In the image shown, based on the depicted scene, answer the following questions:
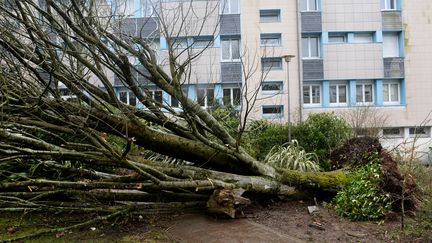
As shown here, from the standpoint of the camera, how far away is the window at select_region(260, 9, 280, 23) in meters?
29.9

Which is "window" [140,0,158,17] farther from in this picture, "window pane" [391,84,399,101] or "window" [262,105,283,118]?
"window pane" [391,84,399,101]

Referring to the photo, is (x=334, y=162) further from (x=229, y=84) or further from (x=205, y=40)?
(x=229, y=84)

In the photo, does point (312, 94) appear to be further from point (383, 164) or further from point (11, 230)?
point (11, 230)

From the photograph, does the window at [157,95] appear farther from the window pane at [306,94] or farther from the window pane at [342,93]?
the window pane at [342,93]

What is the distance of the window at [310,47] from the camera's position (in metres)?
29.7

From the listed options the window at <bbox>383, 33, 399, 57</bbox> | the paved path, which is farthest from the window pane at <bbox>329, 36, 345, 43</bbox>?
the paved path

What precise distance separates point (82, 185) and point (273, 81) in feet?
76.0

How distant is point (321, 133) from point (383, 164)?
20.2 ft

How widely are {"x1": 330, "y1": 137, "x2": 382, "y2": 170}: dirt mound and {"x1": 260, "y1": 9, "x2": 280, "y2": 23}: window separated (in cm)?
2274

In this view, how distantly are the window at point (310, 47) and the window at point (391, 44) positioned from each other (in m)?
4.48

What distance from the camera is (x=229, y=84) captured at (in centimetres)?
2761

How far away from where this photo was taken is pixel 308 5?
29906 millimetres

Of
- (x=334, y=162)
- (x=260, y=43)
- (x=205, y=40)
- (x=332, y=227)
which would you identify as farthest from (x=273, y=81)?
(x=332, y=227)

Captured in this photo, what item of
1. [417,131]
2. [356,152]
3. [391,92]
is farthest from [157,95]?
[391,92]
